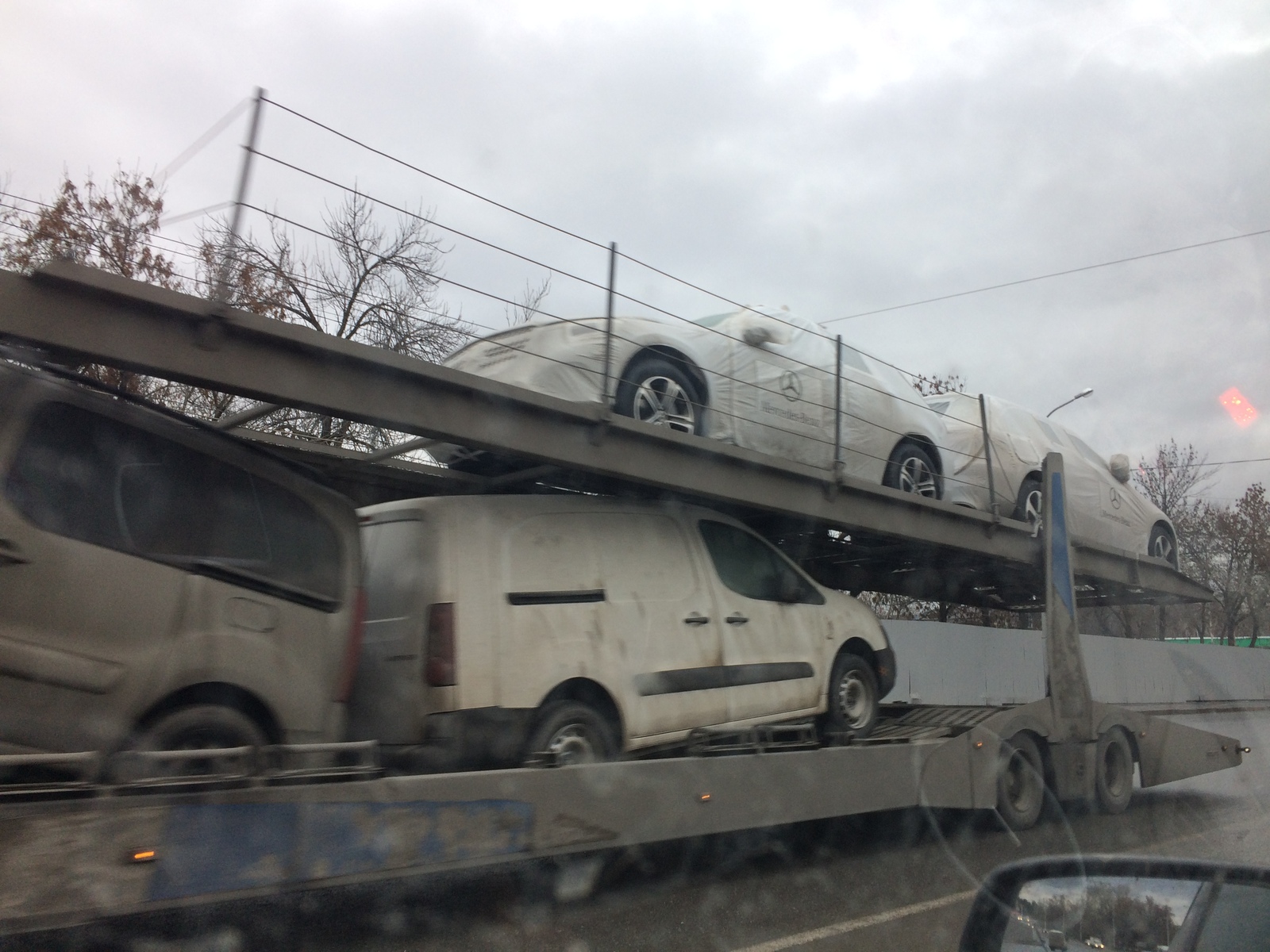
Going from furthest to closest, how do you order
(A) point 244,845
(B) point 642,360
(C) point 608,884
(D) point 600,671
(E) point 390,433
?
(E) point 390,433 → (B) point 642,360 → (C) point 608,884 → (D) point 600,671 → (A) point 244,845

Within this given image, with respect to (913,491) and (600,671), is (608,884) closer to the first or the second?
(600,671)

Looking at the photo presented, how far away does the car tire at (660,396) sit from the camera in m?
6.49

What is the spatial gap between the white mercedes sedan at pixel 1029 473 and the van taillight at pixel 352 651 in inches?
231

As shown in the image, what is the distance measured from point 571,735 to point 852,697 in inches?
111

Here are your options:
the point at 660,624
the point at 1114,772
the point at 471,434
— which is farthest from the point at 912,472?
the point at 471,434

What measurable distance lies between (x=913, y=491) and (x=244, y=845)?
6.44 m

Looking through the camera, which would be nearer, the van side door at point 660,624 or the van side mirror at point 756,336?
the van side door at point 660,624

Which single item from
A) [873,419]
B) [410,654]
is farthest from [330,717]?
[873,419]

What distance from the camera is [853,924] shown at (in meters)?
5.37

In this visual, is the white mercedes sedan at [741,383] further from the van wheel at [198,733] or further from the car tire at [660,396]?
the van wheel at [198,733]

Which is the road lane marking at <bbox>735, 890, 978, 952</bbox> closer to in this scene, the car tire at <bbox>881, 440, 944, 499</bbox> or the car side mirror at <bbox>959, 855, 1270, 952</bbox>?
the car side mirror at <bbox>959, 855, 1270, 952</bbox>

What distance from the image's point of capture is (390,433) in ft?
26.9

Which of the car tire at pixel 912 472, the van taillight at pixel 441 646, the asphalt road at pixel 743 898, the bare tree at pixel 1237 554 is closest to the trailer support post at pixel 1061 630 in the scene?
the asphalt road at pixel 743 898

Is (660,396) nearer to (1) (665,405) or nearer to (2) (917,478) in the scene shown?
(1) (665,405)
